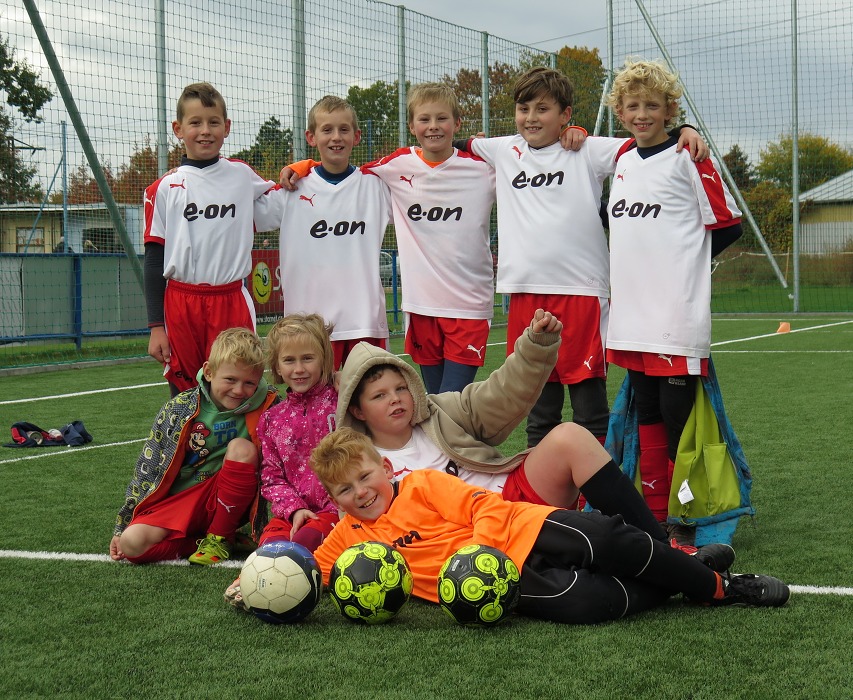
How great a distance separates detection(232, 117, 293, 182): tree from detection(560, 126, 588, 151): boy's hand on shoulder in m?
6.70

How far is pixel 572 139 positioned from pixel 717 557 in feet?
6.44

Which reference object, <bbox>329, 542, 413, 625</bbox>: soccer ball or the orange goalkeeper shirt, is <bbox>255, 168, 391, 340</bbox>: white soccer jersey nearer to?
the orange goalkeeper shirt

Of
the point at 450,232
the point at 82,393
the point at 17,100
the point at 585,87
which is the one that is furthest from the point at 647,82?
the point at 585,87

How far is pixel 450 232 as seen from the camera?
15.2 feet

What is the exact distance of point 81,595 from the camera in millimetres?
3289

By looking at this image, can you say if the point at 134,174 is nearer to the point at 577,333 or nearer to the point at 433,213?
the point at 433,213

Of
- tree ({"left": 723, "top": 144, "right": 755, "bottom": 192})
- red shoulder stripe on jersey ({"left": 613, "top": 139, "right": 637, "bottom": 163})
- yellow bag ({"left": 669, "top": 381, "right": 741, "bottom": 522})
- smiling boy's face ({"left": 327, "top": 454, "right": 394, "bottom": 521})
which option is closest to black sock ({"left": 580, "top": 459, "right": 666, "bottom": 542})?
smiling boy's face ({"left": 327, "top": 454, "right": 394, "bottom": 521})

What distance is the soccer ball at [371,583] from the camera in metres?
2.85

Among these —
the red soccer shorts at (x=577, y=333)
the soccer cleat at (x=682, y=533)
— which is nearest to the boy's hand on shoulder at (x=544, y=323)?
the red soccer shorts at (x=577, y=333)

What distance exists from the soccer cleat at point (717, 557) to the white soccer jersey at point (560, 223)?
4.61ft

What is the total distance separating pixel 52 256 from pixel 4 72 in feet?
7.50

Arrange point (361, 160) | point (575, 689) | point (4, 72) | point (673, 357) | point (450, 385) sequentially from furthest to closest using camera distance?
1. point (361, 160)
2. point (4, 72)
3. point (450, 385)
4. point (673, 357)
5. point (575, 689)

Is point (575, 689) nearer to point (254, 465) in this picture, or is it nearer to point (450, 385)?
point (254, 465)

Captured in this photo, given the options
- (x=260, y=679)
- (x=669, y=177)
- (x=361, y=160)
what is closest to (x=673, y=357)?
(x=669, y=177)
